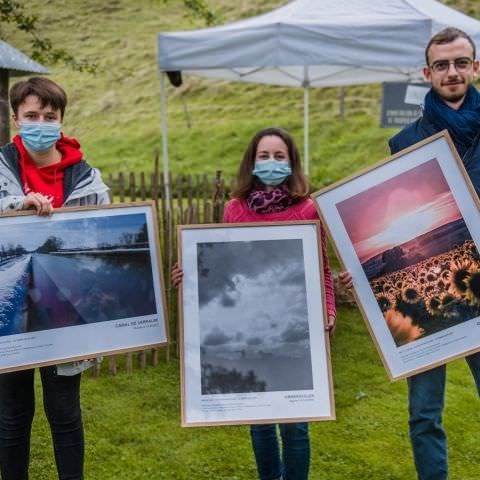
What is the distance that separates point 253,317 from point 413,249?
73 centimetres

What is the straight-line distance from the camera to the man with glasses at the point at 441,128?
2482mm

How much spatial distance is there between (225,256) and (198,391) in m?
0.57

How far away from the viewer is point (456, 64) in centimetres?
248

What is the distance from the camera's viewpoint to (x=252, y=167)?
2.87 metres

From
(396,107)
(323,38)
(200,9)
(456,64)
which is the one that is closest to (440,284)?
(456,64)

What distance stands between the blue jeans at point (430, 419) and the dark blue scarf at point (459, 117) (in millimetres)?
918

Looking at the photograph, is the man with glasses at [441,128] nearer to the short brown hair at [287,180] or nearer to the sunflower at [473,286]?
the sunflower at [473,286]

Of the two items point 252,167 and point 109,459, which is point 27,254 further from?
point 109,459

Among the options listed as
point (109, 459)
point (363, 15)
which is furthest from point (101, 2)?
point (109, 459)

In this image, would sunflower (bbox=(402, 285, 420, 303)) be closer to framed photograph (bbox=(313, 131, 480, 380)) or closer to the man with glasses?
framed photograph (bbox=(313, 131, 480, 380))

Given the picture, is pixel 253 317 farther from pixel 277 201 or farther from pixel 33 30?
pixel 33 30

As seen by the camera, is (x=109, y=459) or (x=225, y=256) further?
(x=109, y=459)

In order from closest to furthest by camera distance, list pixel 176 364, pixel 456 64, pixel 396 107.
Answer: pixel 456 64 < pixel 176 364 < pixel 396 107

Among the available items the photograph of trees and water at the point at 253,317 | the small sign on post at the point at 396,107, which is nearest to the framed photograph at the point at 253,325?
the photograph of trees and water at the point at 253,317
